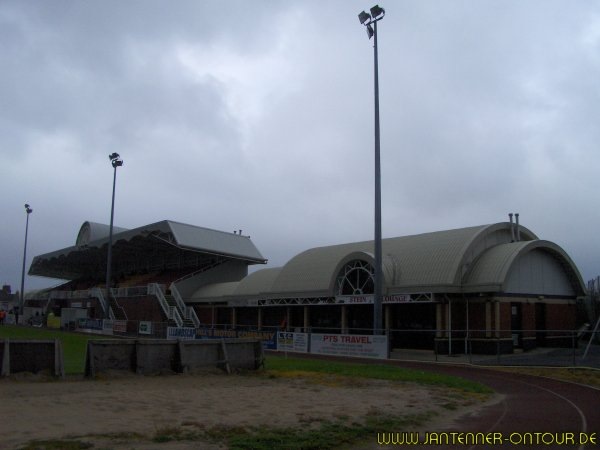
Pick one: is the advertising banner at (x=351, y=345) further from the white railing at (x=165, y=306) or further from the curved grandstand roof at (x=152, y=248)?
the curved grandstand roof at (x=152, y=248)

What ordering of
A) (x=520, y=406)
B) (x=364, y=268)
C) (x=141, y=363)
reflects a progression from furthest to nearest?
(x=364, y=268), (x=141, y=363), (x=520, y=406)

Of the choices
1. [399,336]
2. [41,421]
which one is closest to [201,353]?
[41,421]

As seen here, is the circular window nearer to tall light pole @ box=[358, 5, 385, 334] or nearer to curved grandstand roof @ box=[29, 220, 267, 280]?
tall light pole @ box=[358, 5, 385, 334]

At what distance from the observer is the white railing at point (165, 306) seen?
5425cm

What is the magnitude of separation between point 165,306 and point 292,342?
80.4 feet

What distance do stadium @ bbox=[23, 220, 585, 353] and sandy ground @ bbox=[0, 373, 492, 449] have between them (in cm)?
1477

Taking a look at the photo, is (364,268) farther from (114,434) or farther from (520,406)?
(114,434)

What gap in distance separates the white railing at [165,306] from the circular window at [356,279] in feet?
62.0

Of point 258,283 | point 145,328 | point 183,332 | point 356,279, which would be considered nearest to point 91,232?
point 145,328

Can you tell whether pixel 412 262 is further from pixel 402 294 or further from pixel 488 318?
pixel 488 318

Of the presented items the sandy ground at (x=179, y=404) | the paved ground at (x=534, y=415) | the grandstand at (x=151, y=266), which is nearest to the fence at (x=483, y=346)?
the paved ground at (x=534, y=415)

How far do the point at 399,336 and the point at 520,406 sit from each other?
24079 mm

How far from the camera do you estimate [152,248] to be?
72125 mm

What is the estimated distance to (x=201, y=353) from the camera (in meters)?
20.5
